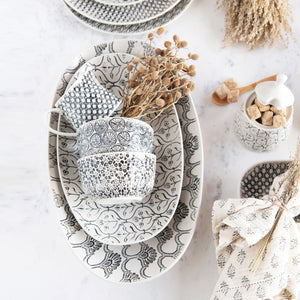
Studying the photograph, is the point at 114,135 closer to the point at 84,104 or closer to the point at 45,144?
the point at 84,104

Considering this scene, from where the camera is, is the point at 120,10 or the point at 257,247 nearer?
the point at 257,247

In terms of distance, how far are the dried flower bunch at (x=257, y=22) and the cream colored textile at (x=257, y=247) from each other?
0.98 ft

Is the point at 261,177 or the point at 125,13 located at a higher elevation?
the point at 125,13

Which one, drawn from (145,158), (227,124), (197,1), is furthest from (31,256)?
(197,1)

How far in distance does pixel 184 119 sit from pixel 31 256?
0.39 m

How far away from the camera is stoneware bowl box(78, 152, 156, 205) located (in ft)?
2.17

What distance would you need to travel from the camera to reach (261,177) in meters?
0.80

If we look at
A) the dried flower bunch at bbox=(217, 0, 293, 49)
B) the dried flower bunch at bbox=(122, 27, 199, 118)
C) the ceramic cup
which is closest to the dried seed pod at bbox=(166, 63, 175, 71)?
the dried flower bunch at bbox=(122, 27, 199, 118)

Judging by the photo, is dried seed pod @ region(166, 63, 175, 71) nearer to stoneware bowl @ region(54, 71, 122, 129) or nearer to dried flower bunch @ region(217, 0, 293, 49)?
stoneware bowl @ region(54, 71, 122, 129)

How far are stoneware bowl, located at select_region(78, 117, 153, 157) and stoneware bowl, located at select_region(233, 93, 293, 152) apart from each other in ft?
0.64

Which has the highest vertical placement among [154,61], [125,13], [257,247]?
[125,13]

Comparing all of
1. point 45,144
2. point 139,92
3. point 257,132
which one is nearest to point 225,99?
point 257,132

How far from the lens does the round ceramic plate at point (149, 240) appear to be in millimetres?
726

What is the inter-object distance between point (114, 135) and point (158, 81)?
0.39 feet
